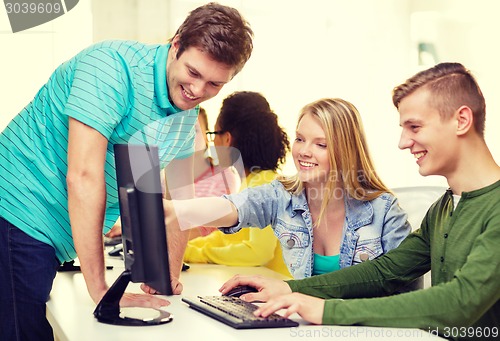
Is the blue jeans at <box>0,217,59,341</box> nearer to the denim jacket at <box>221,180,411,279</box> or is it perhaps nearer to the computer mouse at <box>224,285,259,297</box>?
the computer mouse at <box>224,285,259,297</box>

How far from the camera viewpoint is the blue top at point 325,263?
1775 millimetres

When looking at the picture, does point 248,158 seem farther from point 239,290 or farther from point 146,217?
point 146,217

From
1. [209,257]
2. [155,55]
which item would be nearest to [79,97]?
[155,55]

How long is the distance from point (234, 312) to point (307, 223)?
587 millimetres

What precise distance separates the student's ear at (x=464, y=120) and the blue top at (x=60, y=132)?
1.97 feet

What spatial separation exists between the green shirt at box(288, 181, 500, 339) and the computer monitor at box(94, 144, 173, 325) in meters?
0.30

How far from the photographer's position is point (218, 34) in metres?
1.38

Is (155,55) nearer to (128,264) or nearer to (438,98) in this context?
(128,264)

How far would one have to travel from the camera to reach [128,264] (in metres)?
1.23

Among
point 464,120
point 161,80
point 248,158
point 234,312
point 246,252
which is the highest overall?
point 161,80

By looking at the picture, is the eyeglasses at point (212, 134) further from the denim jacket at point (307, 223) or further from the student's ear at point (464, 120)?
the student's ear at point (464, 120)

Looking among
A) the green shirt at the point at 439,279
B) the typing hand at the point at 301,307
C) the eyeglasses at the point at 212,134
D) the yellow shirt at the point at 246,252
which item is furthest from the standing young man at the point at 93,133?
the eyeglasses at the point at 212,134

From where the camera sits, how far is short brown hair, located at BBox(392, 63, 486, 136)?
1.38m

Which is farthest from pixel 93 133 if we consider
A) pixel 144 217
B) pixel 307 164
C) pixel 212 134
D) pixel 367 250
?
pixel 212 134
